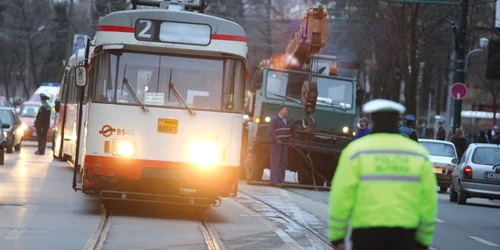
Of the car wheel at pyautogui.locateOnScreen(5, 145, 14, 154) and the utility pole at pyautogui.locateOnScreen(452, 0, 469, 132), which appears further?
the utility pole at pyautogui.locateOnScreen(452, 0, 469, 132)

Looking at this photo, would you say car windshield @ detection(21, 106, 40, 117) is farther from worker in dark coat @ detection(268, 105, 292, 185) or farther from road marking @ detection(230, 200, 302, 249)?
road marking @ detection(230, 200, 302, 249)

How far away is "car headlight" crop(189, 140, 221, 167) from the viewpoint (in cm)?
1485

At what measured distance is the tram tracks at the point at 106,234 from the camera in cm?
1180

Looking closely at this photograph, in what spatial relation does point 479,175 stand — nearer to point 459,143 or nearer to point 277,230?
point 459,143

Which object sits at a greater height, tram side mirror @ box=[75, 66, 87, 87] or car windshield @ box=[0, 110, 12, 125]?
tram side mirror @ box=[75, 66, 87, 87]

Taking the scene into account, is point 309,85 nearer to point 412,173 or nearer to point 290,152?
point 290,152

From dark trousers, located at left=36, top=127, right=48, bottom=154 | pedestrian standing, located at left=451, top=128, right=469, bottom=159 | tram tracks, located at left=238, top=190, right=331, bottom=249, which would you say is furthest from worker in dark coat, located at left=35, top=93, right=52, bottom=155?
tram tracks, located at left=238, top=190, right=331, bottom=249

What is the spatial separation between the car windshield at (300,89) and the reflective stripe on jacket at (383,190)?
19470mm

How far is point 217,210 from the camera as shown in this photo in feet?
56.4

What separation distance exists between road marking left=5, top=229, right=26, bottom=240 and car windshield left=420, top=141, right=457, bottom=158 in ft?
61.9

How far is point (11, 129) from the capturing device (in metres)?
33.5

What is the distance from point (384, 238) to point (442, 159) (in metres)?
23.6

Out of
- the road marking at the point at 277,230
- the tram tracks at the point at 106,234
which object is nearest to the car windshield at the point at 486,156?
the road marking at the point at 277,230

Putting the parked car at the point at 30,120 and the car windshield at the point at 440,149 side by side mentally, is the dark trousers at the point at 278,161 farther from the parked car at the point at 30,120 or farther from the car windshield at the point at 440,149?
the parked car at the point at 30,120
